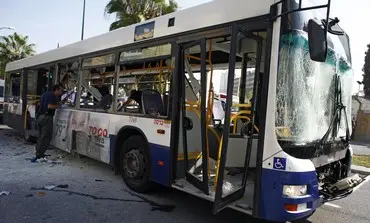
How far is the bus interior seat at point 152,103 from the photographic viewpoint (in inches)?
199

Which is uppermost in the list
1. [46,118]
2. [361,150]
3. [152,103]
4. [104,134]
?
[152,103]

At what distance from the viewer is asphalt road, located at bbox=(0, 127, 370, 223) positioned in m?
4.38

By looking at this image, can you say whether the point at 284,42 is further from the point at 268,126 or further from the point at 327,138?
the point at 327,138

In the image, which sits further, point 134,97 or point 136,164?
point 134,97

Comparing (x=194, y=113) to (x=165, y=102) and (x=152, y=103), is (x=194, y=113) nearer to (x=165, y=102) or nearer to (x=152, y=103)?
(x=165, y=102)

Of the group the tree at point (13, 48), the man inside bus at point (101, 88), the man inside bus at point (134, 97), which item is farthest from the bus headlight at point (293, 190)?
the tree at point (13, 48)

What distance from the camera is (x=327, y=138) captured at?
13.1ft

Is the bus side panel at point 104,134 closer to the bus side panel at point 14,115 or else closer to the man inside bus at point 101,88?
the man inside bus at point 101,88

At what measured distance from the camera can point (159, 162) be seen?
4836 millimetres

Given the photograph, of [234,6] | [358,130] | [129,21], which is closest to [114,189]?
[234,6]

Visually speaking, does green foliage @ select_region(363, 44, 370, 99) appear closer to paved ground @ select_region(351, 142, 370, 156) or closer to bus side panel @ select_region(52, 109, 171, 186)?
paved ground @ select_region(351, 142, 370, 156)

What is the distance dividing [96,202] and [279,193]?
9.18 feet

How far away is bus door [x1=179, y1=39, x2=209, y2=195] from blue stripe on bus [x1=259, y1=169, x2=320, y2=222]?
89 cm

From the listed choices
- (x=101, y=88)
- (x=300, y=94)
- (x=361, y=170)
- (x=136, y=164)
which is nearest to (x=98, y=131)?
(x=101, y=88)
